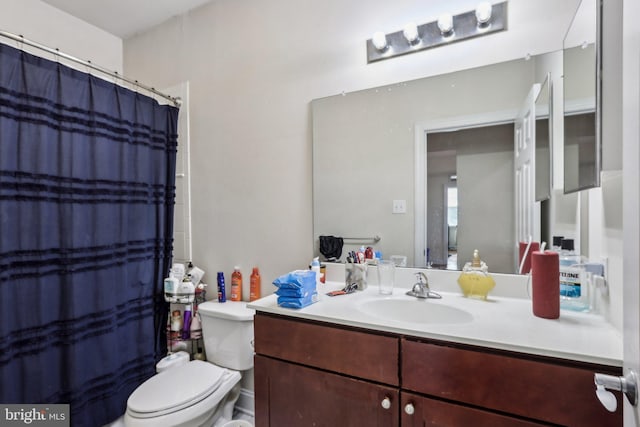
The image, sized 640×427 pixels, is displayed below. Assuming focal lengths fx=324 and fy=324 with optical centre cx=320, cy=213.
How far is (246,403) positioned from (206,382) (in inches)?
20.6

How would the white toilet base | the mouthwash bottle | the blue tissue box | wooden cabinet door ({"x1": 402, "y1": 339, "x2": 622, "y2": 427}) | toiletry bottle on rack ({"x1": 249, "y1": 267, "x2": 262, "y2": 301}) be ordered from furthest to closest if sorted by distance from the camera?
toiletry bottle on rack ({"x1": 249, "y1": 267, "x2": 262, "y2": 301}) → the white toilet base → the blue tissue box → the mouthwash bottle → wooden cabinet door ({"x1": 402, "y1": 339, "x2": 622, "y2": 427})

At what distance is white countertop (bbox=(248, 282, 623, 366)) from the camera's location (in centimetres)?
84

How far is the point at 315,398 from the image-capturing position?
3.74ft

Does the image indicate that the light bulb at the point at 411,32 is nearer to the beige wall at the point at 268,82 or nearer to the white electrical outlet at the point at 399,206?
the beige wall at the point at 268,82

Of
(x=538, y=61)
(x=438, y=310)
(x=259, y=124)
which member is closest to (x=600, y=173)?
(x=538, y=61)

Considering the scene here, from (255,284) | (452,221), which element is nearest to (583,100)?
(452,221)

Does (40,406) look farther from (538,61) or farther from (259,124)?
(538,61)

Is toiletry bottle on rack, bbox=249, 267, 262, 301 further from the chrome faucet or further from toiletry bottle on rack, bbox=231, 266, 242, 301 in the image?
the chrome faucet

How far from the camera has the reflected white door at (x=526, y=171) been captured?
1.31 metres

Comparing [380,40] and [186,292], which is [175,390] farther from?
[380,40]

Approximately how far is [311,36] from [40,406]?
225 centimetres

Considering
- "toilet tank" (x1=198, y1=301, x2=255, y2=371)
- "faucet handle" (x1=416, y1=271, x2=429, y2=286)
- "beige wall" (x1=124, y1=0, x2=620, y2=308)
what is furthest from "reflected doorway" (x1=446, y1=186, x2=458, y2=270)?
"toilet tank" (x1=198, y1=301, x2=255, y2=371)

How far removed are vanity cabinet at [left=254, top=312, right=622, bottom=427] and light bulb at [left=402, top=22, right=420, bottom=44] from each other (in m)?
1.29

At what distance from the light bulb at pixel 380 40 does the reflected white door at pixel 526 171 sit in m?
0.68
